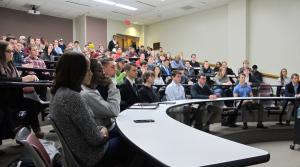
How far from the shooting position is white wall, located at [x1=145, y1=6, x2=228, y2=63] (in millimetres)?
10906

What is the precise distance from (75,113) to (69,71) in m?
0.25

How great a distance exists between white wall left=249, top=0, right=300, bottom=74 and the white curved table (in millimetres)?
8261

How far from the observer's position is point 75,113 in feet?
4.96

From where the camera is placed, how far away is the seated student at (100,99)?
2.13 meters

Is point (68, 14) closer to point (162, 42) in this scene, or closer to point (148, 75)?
point (162, 42)

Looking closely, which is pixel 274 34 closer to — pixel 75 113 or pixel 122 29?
pixel 122 29

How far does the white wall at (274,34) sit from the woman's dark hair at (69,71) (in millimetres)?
8624

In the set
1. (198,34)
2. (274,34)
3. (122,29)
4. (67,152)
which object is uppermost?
(122,29)

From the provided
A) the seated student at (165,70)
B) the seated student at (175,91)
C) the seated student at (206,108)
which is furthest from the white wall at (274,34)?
the seated student at (175,91)

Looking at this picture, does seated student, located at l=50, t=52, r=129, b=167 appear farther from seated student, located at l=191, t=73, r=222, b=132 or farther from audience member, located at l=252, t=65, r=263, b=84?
audience member, located at l=252, t=65, r=263, b=84

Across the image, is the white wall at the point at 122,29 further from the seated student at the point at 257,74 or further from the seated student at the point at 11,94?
the seated student at the point at 11,94

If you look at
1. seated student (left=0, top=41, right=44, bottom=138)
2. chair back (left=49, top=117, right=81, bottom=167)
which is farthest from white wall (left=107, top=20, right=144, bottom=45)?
chair back (left=49, top=117, right=81, bottom=167)

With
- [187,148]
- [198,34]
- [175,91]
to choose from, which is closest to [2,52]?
[187,148]

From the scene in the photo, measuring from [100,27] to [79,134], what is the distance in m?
12.0
